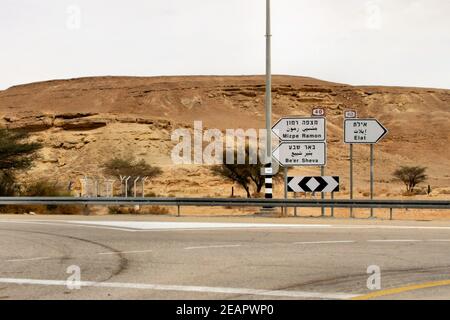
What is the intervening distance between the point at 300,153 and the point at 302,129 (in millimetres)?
838

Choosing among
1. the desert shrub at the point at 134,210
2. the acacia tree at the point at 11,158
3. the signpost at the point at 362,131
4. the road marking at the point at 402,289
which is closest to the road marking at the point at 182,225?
the signpost at the point at 362,131

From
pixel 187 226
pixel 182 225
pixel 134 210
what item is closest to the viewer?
pixel 187 226

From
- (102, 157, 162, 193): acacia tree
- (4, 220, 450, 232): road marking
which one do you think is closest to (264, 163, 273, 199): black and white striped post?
(4, 220, 450, 232): road marking

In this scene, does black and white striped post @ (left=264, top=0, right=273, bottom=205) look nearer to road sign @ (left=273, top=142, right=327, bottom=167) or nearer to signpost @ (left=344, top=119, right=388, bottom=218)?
road sign @ (left=273, top=142, right=327, bottom=167)

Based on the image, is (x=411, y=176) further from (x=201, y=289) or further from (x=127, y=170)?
(x=201, y=289)

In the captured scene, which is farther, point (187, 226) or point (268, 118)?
point (268, 118)

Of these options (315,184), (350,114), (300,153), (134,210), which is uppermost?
(350,114)

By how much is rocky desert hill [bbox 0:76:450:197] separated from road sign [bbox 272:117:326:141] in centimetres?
3652

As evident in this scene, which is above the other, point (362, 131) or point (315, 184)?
point (362, 131)

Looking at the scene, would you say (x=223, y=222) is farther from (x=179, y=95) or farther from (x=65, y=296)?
(x=179, y=95)

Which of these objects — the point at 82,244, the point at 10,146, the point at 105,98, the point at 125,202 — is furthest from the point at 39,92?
the point at 82,244

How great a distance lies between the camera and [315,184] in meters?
21.1

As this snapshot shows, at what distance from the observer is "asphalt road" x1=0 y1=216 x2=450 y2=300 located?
26.5ft

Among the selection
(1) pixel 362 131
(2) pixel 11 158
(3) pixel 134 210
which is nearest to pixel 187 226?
(1) pixel 362 131
